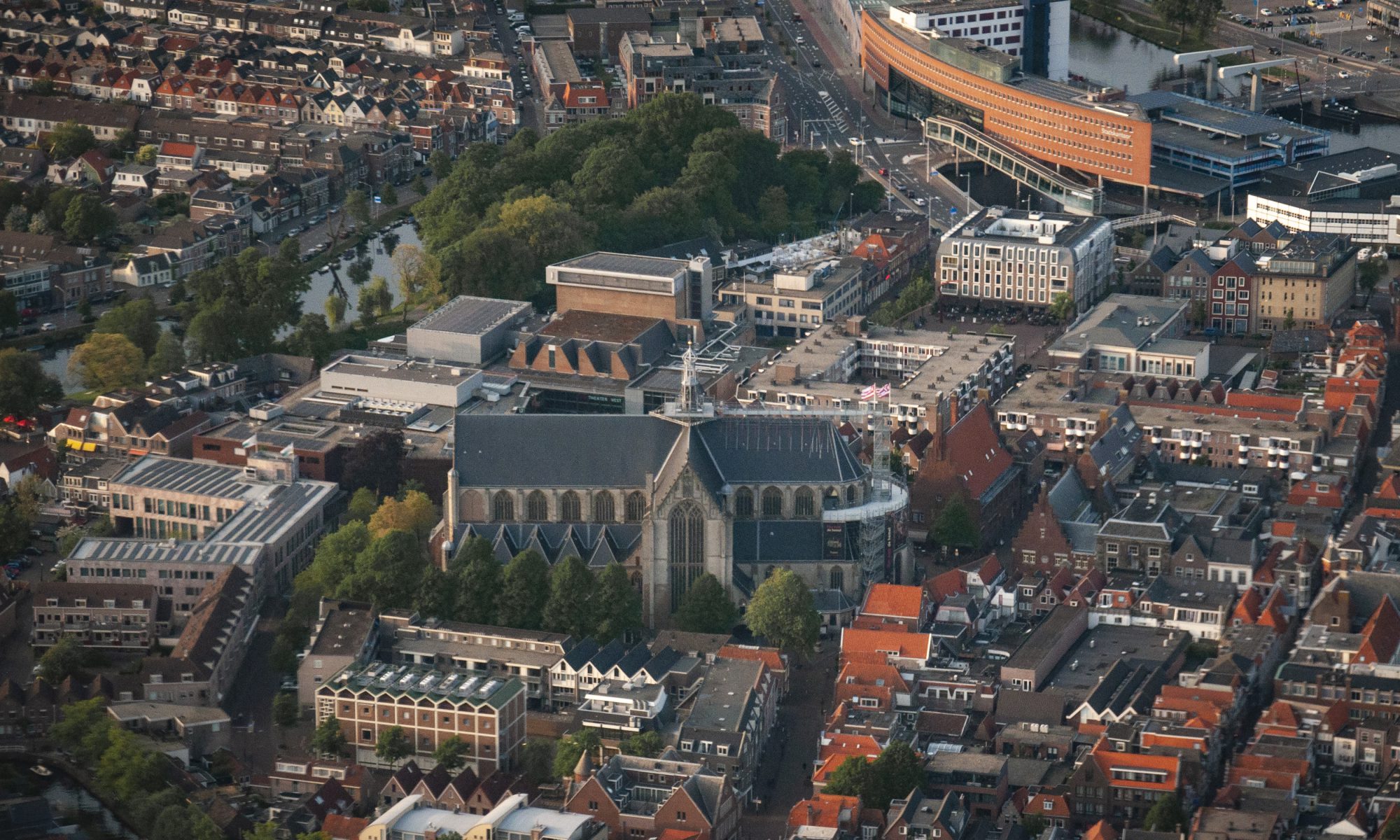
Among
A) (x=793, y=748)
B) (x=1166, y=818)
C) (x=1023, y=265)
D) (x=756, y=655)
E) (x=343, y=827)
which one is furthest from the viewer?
(x=1023, y=265)

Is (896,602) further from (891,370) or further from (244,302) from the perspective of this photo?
(244,302)

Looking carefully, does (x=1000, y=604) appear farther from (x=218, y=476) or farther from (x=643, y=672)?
(x=218, y=476)

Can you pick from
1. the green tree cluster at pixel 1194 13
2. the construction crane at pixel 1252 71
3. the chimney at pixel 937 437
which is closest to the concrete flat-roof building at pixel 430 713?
the chimney at pixel 937 437

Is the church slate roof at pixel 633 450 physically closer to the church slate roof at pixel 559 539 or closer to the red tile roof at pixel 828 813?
the church slate roof at pixel 559 539

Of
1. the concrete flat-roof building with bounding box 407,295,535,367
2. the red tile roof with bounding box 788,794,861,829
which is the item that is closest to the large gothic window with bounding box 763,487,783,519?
the red tile roof with bounding box 788,794,861,829

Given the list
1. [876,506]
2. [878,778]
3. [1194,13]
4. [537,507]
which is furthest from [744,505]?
[1194,13]

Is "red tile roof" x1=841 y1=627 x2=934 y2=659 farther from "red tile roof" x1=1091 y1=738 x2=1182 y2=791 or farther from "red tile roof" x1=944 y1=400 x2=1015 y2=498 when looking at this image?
"red tile roof" x1=944 y1=400 x2=1015 y2=498
